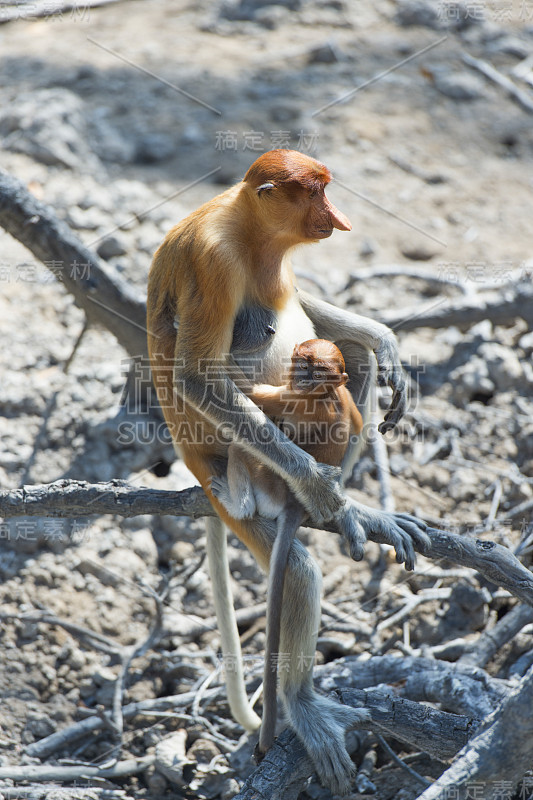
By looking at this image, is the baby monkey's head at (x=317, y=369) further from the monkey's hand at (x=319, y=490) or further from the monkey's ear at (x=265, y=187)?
the monkey's ear at (x=265, y=187)

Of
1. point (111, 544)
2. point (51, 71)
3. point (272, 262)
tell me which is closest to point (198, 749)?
point (111, 544)

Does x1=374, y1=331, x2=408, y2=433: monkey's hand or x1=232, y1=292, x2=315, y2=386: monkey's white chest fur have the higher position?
x1=232, y1=292, x2=315, y2=386: monkey's white chest fur

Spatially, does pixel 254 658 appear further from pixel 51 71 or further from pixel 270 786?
pixel 51 71

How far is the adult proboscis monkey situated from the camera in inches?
119

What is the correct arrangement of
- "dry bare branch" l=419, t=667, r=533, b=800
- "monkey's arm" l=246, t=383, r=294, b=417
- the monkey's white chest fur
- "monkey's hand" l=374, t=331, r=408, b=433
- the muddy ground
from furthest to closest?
1. the muddy ground
2. "monkey's hand" l=374, t=331, r=408, b=433
3. the monkey's white chest fur
4. "monkey's arm" l=246, t=383, r=294, b=417
5. "dry bare branch" l=419, t=667, r=533, b=800

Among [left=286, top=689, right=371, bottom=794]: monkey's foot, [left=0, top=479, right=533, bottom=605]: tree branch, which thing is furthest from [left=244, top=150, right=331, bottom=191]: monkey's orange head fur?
[left=286, top=689, right=371, bottom=794]: monkey's foot

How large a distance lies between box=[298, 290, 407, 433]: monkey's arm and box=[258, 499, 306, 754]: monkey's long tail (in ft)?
2.73

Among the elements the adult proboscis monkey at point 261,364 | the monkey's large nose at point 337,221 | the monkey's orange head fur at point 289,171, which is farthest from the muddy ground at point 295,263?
the monkey's orange head fur at point 289,171

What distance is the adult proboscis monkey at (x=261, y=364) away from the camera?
3014 mm

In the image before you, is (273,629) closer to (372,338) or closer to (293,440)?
(293,440)

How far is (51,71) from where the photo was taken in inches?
305

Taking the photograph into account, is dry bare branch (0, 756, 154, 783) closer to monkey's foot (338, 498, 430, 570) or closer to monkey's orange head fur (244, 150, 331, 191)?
monkey's foot (338, 498, 430, 570)

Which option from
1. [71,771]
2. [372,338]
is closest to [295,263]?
[372,338]

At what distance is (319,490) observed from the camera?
3.04 meters
